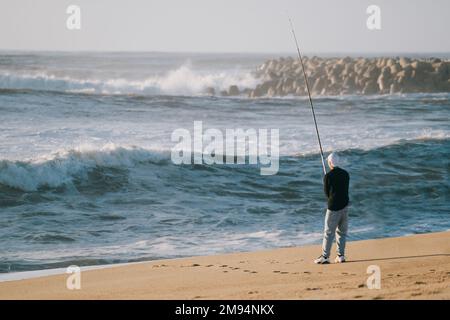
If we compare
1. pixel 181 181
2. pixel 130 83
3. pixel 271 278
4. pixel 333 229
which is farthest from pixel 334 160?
pixel 130 83

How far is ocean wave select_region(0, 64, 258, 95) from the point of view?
993 inches

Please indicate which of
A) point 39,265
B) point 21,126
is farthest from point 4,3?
point 39,265

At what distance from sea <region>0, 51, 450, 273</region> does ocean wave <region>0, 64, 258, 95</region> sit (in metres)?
2.92

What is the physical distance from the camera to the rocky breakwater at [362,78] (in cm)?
2570

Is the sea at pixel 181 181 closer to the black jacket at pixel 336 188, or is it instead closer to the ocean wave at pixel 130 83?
the black jacket at pixel 336 188

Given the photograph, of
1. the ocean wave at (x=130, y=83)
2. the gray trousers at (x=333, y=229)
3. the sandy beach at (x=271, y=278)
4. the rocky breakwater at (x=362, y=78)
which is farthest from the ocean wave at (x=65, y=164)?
the rocky breakwater at (x=362, y=78)

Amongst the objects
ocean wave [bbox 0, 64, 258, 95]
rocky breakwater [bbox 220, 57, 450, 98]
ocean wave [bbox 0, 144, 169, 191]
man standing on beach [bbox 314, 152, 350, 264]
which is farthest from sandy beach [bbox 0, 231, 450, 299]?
rocky breakwater [bbox 220, 57, 450, 98]

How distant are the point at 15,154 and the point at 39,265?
19.5ft

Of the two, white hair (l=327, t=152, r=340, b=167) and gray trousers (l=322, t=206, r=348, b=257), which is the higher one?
white hair (l=327, t=152, r=340, b=167)

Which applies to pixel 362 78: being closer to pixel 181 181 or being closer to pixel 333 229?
pixel 181 181

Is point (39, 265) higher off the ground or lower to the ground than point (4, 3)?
lower

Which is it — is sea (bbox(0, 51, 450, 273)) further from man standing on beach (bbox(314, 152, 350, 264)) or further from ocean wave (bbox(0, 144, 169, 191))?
man standing on beach (bbox(314, 152, 350, 264))

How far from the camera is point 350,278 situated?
4.87 meters
